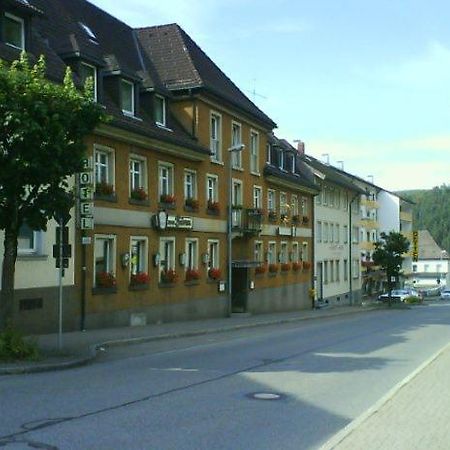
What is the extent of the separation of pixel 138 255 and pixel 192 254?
461 centimetres

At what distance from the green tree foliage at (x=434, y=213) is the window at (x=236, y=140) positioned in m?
125

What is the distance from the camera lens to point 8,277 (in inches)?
584

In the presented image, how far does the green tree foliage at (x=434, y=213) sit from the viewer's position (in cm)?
15812

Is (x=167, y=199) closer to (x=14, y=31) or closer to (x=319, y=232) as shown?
(x=14, y=31)

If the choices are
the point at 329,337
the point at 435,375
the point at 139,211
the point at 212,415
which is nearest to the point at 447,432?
the point at 212,415

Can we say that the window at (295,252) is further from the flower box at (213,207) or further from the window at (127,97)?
the window at (127,97)

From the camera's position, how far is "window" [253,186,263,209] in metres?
38.2

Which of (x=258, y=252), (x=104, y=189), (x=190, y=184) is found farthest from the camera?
(x=258, y=252)

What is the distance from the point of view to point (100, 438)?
735cm

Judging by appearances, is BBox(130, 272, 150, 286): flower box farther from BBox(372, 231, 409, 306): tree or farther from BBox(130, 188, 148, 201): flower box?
BBox(372, 231, 409, 306): tree

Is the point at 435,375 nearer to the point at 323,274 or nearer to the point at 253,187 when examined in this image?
the point at 253,187

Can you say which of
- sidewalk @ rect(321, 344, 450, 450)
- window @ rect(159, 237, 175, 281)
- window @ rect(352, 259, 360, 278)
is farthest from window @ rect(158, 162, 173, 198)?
window @ rect(352, 259, 360, 278)

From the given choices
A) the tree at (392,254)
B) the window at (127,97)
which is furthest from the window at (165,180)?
the tree at (392,254)

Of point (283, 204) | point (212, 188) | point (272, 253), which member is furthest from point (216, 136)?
point (283, 204)
